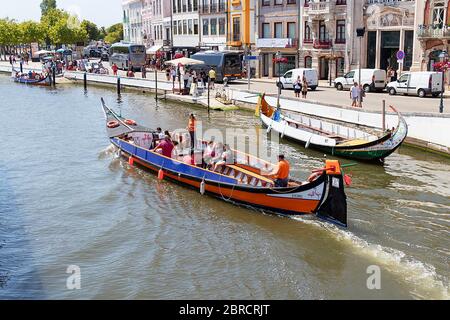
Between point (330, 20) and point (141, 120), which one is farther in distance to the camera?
point (330, 20)

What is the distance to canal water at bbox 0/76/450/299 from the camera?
12445mm

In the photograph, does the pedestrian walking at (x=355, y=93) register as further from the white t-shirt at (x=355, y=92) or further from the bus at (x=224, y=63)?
the bus at (x=224, y=63)

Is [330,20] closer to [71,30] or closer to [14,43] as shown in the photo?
[71,30]

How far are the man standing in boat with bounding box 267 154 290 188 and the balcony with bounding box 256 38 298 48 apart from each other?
33.1 meters

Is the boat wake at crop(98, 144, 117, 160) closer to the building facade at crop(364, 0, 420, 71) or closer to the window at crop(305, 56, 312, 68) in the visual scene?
the building facade at crop(364, 0, 420, 71)

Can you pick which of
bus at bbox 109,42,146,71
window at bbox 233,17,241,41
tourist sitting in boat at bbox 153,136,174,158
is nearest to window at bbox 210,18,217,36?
window at bbox 233,17,241,41


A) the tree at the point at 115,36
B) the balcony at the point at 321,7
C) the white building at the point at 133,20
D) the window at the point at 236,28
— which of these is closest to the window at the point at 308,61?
the balcony at the point at 321,7

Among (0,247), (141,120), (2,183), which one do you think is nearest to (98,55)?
(141,120)

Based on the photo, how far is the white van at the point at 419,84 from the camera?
108 feet

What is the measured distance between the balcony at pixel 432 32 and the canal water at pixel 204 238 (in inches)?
591

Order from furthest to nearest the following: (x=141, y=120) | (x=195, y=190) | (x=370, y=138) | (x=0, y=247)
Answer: (x=141, y=120) < (x=370, y=138) < (x=195, y=190) < (x=0, y=247)

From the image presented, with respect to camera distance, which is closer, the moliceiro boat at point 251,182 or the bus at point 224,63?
the moliceiro boat at point 251,182
